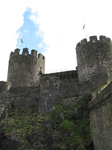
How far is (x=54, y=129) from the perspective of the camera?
10961 millimetres

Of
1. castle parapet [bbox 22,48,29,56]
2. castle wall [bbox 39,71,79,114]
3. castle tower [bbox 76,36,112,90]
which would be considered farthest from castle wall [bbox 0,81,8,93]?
castle tower [bbox 76,36,112,90]

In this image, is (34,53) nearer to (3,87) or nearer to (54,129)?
(3,87)

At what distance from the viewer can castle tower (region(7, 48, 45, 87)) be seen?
2152cm

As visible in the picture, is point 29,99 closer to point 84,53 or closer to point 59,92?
point 59,92

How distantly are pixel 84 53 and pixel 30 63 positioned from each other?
8729 millimetres

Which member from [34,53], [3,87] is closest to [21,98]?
[3,87]

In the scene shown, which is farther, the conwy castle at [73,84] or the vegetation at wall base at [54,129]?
the conwy castle at [73,84]

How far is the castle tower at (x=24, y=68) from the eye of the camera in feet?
70.6

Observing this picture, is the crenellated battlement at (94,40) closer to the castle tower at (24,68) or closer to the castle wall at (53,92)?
the castle wall at (53,92)

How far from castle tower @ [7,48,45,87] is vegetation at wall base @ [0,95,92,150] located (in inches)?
328

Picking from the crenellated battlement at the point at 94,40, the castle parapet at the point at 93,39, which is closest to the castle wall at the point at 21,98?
the crenellated battlement at the point at 94,40

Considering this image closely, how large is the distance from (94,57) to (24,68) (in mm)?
10383

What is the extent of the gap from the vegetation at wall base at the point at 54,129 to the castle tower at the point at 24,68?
8331 mm

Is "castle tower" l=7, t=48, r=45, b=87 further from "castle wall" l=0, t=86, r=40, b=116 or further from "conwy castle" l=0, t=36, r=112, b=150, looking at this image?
"castle wall" l=0, t=86, r=40, b=116
